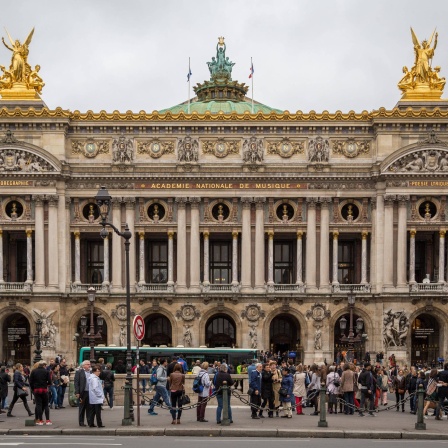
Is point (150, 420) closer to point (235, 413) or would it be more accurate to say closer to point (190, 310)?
point (235, 413)

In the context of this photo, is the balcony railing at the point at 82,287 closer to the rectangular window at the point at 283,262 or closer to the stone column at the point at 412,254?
the rectangular window at the point at 283,262

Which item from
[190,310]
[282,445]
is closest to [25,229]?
[190,310]

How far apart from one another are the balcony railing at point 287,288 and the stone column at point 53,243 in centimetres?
1677

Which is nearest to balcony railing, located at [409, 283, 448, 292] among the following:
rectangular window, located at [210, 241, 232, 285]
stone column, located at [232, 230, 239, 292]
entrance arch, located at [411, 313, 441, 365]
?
entrance arch, located at [411, 313, 441, 365]

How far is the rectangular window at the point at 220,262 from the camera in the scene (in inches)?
3093

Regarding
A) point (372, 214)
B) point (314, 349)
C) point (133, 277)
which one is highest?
point (372, 214)

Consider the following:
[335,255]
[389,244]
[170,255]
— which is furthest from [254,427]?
[389,244]

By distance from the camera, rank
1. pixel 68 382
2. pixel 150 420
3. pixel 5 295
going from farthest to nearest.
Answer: pixel 5 295 < pixel 68 382 < pixel 150 420

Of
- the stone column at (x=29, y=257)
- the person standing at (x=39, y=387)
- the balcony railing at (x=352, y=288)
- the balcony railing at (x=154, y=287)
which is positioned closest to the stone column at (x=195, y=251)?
the balcony railing at (x=154, y=287)

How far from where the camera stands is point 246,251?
74.5 metres

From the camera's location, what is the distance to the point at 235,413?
130 feet

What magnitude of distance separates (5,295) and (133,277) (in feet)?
33.0

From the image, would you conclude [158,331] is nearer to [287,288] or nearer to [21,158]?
[287,288]

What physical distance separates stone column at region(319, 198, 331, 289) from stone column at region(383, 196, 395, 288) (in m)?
4.47
